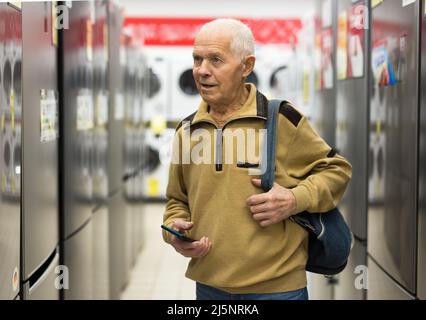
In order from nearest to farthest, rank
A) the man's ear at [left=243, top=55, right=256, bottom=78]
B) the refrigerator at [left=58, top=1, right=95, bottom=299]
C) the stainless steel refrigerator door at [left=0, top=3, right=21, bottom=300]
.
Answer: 1. the man's ear at [left=243, top=55, right=256, bottom=78]
2. the stainless steel refrigerator door at [left=0, top=3, right=21, bottom=300]
3. the refrigerator at [left=58, top=1, right=95, bottom=299]

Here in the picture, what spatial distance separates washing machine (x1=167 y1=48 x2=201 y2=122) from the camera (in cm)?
1012

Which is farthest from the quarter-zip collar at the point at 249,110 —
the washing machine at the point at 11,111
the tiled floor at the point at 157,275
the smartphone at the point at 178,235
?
the tiled floor at the point at 157,275

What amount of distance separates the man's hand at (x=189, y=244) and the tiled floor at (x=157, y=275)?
7.94 feet

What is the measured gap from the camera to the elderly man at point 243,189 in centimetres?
205

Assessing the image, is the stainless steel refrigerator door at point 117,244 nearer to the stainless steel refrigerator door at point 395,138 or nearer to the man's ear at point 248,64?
the stainless steel refrigerator door at point 395,138

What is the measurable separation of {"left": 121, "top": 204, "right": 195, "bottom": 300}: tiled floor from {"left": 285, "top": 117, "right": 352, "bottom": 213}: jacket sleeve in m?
2.46

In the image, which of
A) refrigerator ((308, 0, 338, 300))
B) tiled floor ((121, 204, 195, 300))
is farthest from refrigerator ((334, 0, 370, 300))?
tiled floor ((121, 204, 195, 300))

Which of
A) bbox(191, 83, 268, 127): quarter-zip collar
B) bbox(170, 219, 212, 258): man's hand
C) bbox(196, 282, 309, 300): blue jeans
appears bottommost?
bbox(196, 282, 309, 300): blue jeans

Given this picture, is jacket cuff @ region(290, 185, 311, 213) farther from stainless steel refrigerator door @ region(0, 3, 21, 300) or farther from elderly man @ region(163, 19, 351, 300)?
stainless steel refrigerator door @ region(0, 3, 21, 300)

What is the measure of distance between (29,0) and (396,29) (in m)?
1.42

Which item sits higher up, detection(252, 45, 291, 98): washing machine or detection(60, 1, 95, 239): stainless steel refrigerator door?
detection(252, 45, 291, 98): washing machine

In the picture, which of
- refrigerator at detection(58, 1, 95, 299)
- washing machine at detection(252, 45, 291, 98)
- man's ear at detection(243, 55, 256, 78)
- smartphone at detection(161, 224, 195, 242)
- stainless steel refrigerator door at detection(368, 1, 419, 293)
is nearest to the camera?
smartphone at detection(161, 224, 195, 242)
